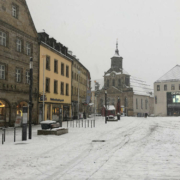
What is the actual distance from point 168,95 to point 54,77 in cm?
4502

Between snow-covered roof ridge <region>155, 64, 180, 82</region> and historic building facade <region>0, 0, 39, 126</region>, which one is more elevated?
snow-covered roof ridge <region>155, 64, 180, 82</region>

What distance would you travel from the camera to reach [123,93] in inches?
3526

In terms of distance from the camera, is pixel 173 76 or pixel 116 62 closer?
pixel 173 76

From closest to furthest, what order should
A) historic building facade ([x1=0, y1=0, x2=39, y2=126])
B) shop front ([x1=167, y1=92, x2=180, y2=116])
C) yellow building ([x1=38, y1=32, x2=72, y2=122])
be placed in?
1. historic building facade ([x1=0, y1=0, x2=39, y2=126])
2. yellow building ([x1=38, y1=32, x2=72, y2=122])
3. shop front ([x1=167, y1=92, x2=180, y2=116])

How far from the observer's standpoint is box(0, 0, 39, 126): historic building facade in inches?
943

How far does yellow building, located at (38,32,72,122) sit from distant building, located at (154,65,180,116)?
127ft

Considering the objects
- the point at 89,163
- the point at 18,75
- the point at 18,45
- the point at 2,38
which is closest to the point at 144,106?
the point at 18,75

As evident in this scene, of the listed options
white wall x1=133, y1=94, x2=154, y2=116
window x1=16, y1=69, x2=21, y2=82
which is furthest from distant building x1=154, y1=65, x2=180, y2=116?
window x1=16, y1=69, x2=21, y2=82

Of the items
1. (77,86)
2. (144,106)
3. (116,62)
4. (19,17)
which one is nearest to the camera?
(19,17)

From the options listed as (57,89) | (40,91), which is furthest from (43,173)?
(57,89)

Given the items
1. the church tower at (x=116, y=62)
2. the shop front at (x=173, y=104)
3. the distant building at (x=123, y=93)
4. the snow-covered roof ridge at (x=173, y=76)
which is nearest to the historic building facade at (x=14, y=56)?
the shop front at (x=173, y=104)

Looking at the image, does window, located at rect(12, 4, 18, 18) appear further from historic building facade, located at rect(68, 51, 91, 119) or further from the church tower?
the church tower

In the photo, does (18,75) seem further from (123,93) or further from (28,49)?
(123,93)

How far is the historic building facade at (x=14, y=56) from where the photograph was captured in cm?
2395
